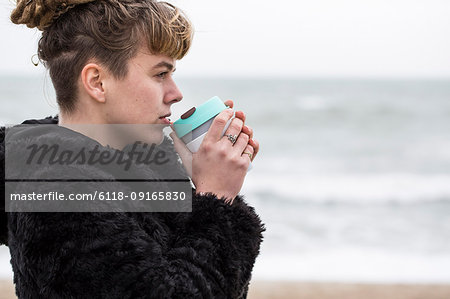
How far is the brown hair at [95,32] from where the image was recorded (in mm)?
1428

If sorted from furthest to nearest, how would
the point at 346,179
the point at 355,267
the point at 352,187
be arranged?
the point at 346,179
the point at 352,187
the point at 355,267

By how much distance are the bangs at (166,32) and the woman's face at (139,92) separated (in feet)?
0.08

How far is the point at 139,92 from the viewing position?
1.44 m

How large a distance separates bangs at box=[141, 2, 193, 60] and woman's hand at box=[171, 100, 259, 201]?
0.24 metres

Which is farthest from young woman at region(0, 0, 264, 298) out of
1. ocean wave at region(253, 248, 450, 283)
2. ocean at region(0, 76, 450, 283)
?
ocean wave at region(253, 248, 450, 283)

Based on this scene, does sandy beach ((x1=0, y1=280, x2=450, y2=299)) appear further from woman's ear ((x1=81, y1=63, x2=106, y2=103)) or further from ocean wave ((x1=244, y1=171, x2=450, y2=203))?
woman's ear ((x1=81, y1=63, x2=106, y2=103))

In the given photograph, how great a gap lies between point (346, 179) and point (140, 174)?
30.6 ft

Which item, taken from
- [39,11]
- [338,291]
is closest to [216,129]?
[39,11]

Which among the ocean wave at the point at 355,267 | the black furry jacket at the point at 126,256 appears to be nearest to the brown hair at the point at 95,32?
the black furry jacket at the point at 126,256

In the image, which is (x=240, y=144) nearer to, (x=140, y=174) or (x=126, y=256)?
(x=140, y=174)

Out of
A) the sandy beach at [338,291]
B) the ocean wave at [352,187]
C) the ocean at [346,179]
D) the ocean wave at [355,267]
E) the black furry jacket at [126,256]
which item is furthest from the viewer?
the ocean wave at [352,187]

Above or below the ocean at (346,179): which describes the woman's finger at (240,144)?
below

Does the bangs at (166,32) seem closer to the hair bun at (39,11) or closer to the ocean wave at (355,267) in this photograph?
the hair bun at (39,11)

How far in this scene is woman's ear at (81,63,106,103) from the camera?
1420 mm
